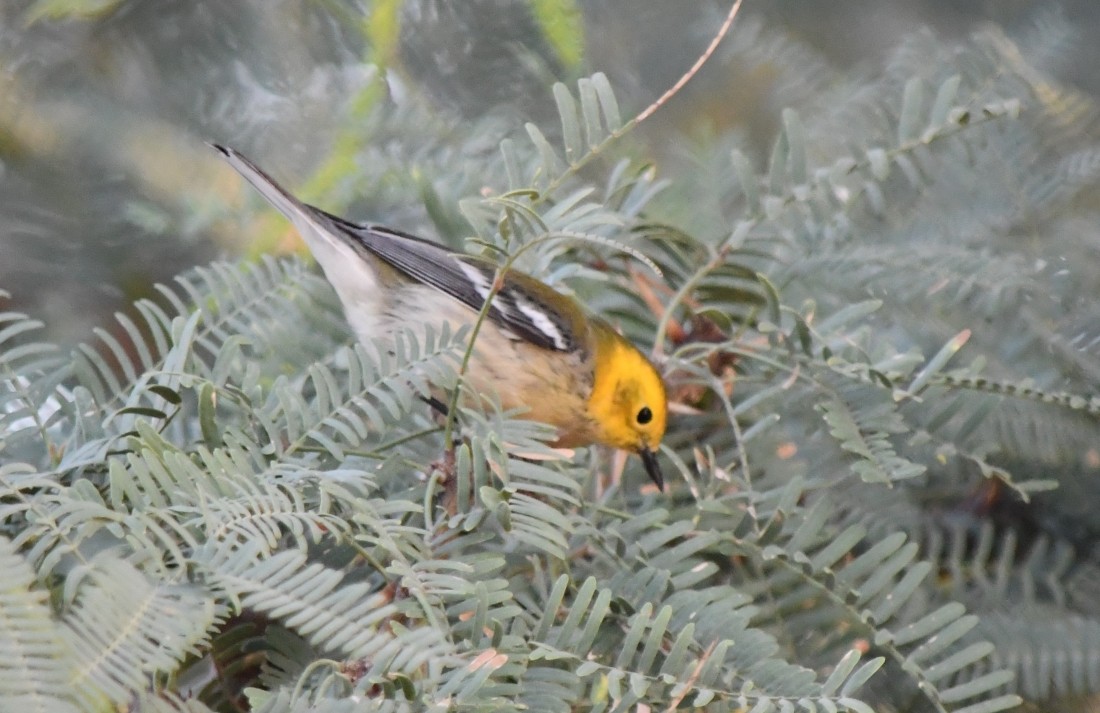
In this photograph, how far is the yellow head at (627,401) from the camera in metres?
1.12

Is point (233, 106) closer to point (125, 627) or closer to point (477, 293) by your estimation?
point (477, 293)

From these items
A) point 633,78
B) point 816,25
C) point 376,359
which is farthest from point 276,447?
point 816,25

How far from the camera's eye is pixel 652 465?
1070 mm

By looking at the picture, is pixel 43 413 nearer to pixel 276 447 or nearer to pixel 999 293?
pixel 276 447

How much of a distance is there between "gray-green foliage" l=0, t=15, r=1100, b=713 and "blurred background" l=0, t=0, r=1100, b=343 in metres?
0.18

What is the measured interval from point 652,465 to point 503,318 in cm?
58

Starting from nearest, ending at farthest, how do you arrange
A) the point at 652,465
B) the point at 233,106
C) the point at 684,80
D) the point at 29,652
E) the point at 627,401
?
the point at 29,652
the point at 684,80
the point at 652,465
the point at 627,401
the point at 233,106

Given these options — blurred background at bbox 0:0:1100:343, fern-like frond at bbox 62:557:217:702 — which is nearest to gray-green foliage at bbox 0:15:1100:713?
fern-like frond at bbox 62:557:217:702

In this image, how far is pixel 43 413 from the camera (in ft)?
2.50

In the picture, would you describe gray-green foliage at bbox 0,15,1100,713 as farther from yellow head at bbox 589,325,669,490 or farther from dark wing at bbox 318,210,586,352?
dark wing at bbox 318,210,586,352

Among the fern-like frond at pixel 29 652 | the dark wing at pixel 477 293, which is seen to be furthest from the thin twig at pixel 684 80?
the dark wing at pixel 477 293

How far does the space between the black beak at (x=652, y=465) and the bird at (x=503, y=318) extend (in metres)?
0.16

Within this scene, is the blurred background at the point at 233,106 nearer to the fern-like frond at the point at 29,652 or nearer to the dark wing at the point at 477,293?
the dark wing at the point at 477,293

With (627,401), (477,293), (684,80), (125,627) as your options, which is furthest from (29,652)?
(477,293)
